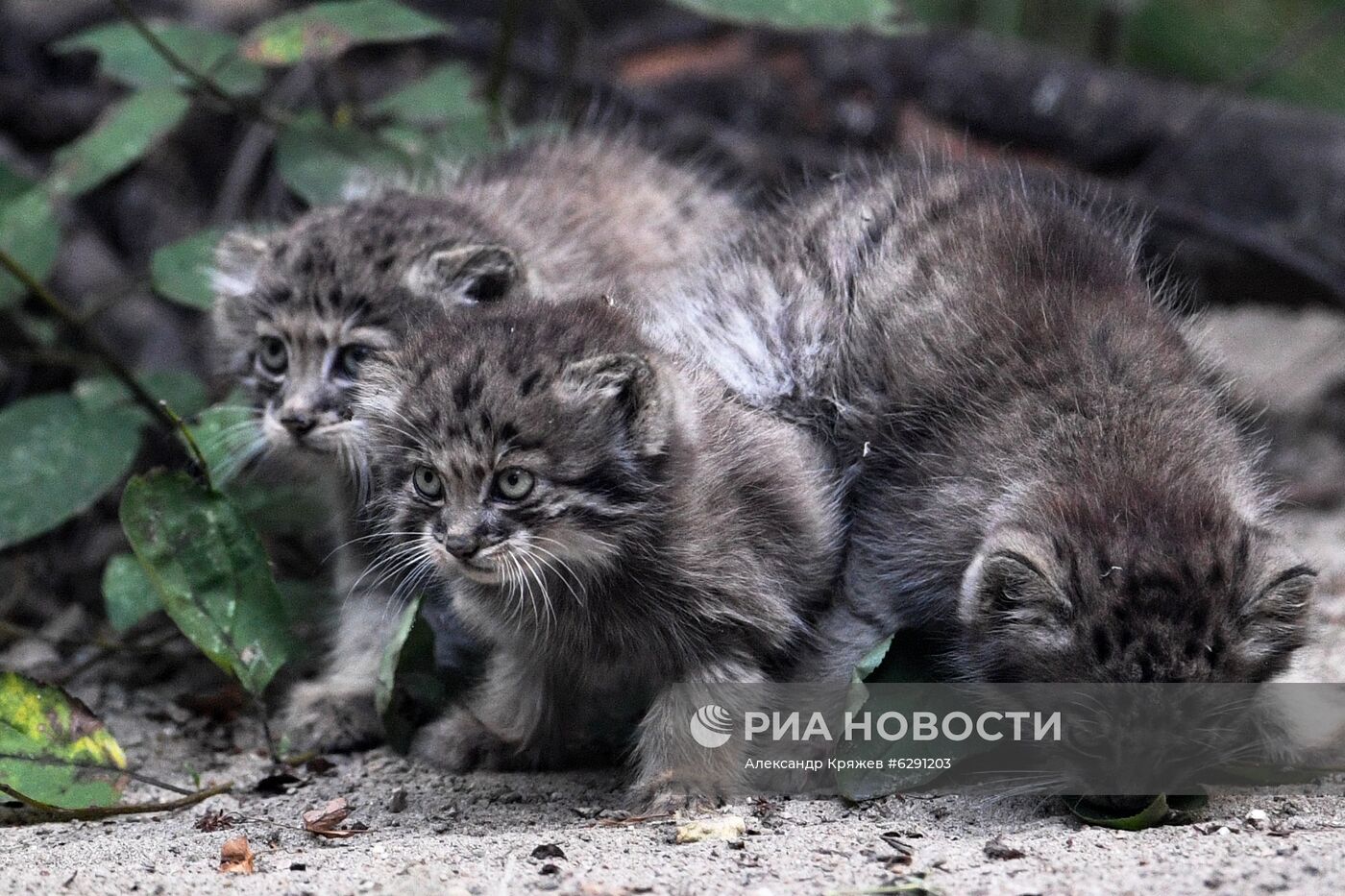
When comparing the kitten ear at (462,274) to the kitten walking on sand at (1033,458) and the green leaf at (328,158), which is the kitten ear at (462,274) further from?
the green leaf at (328,158)

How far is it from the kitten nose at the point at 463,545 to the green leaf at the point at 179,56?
310 centimetres

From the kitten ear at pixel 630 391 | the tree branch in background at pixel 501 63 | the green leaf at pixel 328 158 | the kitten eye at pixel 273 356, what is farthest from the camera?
the tree branch in background at pixel 501 63

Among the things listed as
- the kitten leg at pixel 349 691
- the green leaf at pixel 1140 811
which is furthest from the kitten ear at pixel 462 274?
the green leaf at pixel 1140 811

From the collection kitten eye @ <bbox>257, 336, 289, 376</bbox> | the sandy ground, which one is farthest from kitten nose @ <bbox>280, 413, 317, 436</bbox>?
the sandy ground

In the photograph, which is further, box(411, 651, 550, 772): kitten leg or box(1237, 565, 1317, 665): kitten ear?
box(411, 651, 550, 772): kitten leg

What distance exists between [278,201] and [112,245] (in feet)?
3.39

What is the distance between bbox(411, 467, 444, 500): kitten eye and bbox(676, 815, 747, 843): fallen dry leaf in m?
1.18

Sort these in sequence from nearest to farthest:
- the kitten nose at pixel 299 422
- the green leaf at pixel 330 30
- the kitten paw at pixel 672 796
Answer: the kitten paw at pixel 672 796 → the kitten nose at pixel 299 422 → the green leaf at pixel 330 30

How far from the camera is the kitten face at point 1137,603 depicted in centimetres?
392

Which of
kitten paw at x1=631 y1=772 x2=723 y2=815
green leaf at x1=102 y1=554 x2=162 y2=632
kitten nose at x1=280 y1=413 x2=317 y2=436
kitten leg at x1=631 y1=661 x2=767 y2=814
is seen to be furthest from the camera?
green leaf at x1=102 y1=554 x2=162 y2=632

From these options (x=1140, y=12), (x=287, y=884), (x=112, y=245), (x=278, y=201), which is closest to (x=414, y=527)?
(x=287, y=884)

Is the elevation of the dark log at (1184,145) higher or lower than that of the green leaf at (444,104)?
higher

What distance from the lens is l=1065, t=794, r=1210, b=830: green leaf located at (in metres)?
4.07

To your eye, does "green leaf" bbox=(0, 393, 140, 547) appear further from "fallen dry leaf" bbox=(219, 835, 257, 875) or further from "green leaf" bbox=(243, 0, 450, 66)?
"fallen dry leaf" bbox=(219, 835, 257, 875)
